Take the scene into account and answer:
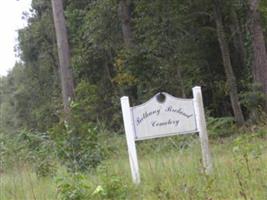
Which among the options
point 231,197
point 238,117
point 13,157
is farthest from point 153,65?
point 231,197

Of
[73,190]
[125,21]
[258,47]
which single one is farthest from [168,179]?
[125,21]

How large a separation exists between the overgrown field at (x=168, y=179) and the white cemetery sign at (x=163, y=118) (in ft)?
1.36

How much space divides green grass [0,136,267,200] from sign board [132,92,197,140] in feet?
1.46

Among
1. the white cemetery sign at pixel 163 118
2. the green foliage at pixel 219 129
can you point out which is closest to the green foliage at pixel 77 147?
the white cemetery sign at pixel 163 118

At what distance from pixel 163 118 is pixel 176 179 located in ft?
3.17

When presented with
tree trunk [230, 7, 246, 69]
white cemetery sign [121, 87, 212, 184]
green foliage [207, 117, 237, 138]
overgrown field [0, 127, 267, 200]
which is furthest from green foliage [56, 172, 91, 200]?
tree trunk [230, 7, 246, 69]

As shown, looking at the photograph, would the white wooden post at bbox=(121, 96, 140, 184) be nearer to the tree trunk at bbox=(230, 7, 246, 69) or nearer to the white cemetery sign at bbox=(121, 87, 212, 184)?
the white cemetery sign at bbox=(121, 87, 212, 184)

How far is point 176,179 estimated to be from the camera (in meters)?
6.69

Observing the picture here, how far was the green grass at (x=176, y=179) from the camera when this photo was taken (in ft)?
19.0

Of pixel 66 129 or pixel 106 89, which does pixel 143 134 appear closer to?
pixel 66 129

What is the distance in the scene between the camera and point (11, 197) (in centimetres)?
744

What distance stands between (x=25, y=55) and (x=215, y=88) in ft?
83.1

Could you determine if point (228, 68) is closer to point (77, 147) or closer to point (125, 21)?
point (125, 21)

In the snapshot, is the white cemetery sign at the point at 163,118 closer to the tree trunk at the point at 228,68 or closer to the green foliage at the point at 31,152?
the green foliage at the point at 31,152
